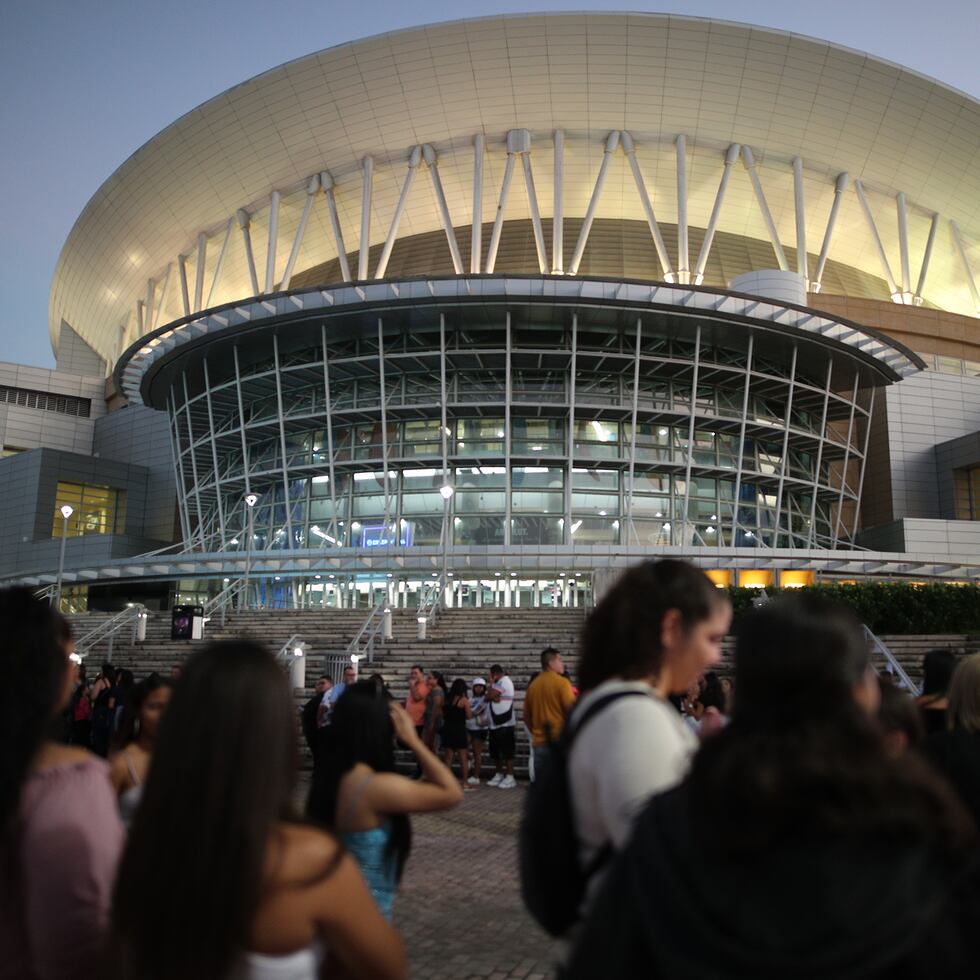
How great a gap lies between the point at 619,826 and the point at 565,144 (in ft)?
170

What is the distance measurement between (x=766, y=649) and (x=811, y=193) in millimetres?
57019

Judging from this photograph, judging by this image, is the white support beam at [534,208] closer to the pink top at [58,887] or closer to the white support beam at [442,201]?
the white support beam at [442,201]

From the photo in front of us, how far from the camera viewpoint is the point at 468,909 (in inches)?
288

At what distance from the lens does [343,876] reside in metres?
2.14

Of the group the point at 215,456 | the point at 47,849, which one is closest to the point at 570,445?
the point at 215,456

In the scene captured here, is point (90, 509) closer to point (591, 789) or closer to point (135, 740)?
point (135, 740)

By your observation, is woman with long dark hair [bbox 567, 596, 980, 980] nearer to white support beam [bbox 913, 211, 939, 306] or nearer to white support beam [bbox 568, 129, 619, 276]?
white support beam [bbox 568, 129, 619, 276]

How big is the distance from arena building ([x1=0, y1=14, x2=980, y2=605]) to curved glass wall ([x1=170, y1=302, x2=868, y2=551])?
176 mm

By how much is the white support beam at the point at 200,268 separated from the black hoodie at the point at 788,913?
167ft

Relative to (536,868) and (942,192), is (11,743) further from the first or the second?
(942,192)

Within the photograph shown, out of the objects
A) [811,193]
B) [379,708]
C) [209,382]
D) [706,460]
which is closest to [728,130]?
[811,193]

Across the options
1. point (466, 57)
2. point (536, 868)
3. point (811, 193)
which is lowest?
point (536, 868)

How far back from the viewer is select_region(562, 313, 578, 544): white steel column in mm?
40000

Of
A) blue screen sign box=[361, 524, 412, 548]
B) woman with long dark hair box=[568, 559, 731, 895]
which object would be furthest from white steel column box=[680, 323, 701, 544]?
woman with long dark hair box=[568, 559, 731, 895]
